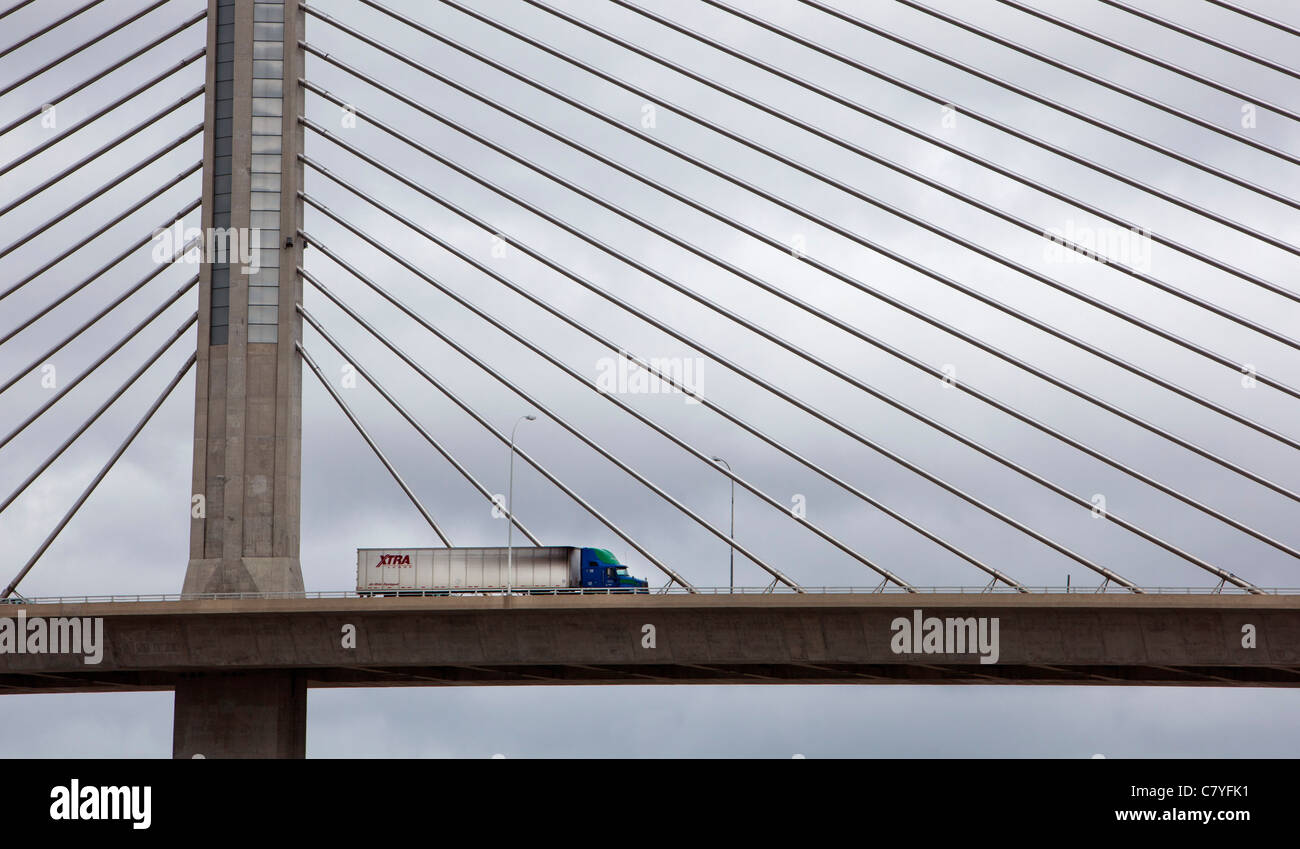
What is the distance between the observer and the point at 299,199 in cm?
4862

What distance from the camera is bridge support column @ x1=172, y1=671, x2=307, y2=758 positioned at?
47312mm

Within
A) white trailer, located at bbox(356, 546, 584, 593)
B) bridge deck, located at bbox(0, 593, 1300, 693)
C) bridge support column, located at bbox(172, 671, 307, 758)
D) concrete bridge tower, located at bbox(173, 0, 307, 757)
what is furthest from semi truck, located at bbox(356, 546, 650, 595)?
bridge support column, located at bbox(172, 671, 307, 758)

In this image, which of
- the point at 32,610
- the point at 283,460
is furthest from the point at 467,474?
the point at 32,610

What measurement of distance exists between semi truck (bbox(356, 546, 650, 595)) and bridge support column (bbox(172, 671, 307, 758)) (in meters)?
4.32

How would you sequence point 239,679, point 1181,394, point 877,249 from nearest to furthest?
point 1181,394 < point 877,249 < point 239,679

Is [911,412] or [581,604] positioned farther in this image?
[581,604]

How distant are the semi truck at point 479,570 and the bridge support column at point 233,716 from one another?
4.32 meters

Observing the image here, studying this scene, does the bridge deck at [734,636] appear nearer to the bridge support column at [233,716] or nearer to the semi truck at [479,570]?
the bridge support column at [233,716]

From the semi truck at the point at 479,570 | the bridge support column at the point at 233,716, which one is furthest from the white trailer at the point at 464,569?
the bridge support column at the point at 233,716

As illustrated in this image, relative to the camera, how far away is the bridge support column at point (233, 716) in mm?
47312
